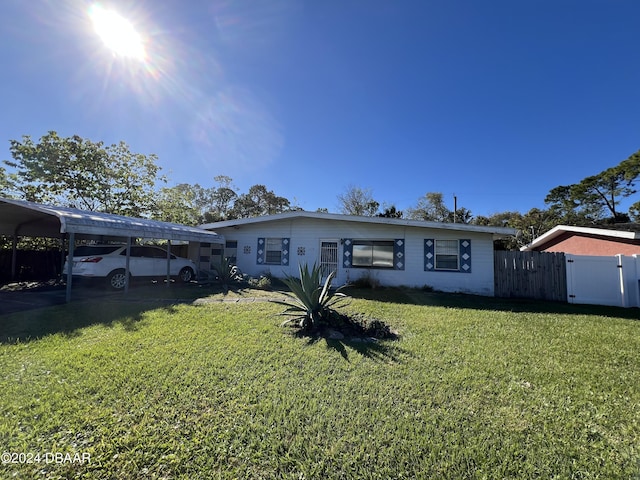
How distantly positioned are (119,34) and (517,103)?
13159 mm

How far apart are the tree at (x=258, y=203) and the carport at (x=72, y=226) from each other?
19624 millimetres

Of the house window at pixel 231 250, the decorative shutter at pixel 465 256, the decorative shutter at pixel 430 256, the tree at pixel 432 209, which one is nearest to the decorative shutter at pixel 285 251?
the house window at pixel 231 250

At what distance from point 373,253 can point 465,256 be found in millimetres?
3475

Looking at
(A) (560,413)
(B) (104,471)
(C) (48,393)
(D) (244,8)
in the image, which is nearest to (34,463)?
(B) (104,471)

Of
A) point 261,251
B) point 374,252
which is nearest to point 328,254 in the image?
point 374,252

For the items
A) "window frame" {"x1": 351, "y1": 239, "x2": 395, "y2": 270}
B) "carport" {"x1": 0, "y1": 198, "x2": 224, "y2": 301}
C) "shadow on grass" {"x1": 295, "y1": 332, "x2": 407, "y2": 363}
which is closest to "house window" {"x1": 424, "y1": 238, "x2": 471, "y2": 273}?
"window frame" {"x1": 351, "y1": 239, "x2": 395, "y2": 270}

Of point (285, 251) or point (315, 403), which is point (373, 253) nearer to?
point (285, 251)

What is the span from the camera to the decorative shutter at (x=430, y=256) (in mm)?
10867

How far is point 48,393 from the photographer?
288cm

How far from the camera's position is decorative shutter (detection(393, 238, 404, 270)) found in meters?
11.2

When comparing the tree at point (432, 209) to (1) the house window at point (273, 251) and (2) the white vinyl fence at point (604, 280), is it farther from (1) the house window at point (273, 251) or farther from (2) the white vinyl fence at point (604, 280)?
(2) the white vinyl fence at point (604, 280)

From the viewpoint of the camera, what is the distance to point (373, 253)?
1165cm

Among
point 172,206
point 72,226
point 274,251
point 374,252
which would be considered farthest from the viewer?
point 172,206

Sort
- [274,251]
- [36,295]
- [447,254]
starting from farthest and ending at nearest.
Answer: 1. [274,251]
2. [447,254]
3. [36,295]
